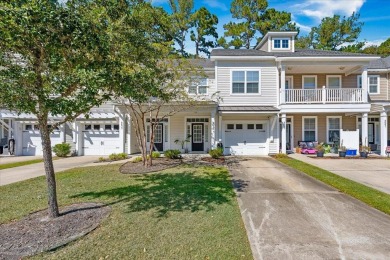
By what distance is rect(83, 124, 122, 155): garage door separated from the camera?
15.3 metres

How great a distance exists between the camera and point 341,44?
30250mm

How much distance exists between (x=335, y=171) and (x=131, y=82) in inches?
384

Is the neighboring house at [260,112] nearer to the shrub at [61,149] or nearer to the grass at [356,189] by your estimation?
the shrub at [61,149]

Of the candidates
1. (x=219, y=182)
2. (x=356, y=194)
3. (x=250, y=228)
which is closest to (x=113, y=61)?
(x=250, y=228)

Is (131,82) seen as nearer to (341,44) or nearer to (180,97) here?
(180,97)

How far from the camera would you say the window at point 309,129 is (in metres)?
16.2

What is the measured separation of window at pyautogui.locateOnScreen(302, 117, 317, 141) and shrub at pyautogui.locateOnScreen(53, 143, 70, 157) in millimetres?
17224

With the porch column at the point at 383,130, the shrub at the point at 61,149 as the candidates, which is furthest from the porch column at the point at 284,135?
the shrub at the point at 61,149

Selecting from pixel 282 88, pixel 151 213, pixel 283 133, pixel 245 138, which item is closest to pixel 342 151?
pixel 283 133

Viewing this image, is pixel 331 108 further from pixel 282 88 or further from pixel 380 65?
pixel 380 65

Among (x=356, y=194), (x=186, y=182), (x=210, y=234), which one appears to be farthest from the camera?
(x=186, y=182)

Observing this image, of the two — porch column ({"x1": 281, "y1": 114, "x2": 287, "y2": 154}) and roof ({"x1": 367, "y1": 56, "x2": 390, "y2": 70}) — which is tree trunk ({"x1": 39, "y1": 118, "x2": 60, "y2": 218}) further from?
roof ({"x1": 367, "y1": 56, "x2": 390, "y2": 70})

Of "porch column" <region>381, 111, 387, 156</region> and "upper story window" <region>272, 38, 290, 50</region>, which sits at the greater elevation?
"upper story window" <region>272, 38, 290, 50</region>

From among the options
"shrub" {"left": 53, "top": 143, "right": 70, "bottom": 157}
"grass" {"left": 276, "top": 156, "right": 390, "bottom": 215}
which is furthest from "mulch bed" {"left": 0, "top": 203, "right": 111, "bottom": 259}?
"shrub" {"left": 53, "top": 143, "right": 70, "bottom": 157}
